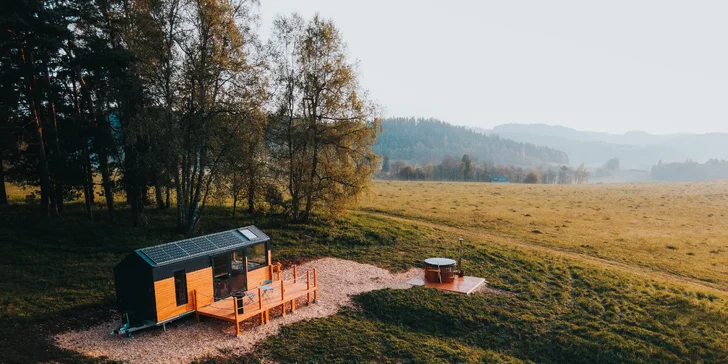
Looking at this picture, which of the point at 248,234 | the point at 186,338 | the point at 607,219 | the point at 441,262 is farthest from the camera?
the point at 607,219

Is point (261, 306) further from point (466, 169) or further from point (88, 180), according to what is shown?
point (466, 169)

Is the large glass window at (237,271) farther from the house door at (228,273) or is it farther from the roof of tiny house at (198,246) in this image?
the roof of tiny house at (198,246)

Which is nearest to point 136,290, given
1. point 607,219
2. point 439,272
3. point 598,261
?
point 439,272

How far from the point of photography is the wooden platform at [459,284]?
19.9 metres

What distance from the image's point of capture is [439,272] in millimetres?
20812

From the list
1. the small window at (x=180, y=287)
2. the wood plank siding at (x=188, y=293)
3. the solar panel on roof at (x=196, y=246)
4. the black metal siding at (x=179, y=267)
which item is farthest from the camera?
the small window at (x=180, y=287)

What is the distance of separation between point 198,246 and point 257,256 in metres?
2.87

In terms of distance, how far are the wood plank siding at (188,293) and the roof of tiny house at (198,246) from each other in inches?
26.7

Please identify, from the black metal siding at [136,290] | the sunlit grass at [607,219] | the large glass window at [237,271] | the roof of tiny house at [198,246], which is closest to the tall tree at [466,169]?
the sunlit grass at [607,219]

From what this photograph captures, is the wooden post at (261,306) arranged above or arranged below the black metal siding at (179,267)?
below

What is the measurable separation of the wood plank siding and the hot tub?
34.9 feet

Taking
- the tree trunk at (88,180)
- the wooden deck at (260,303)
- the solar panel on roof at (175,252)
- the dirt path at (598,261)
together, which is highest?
the tree trunk at (88,180)

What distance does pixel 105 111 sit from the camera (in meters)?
24.0

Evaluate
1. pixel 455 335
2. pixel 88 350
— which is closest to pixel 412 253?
pixel 455 335
